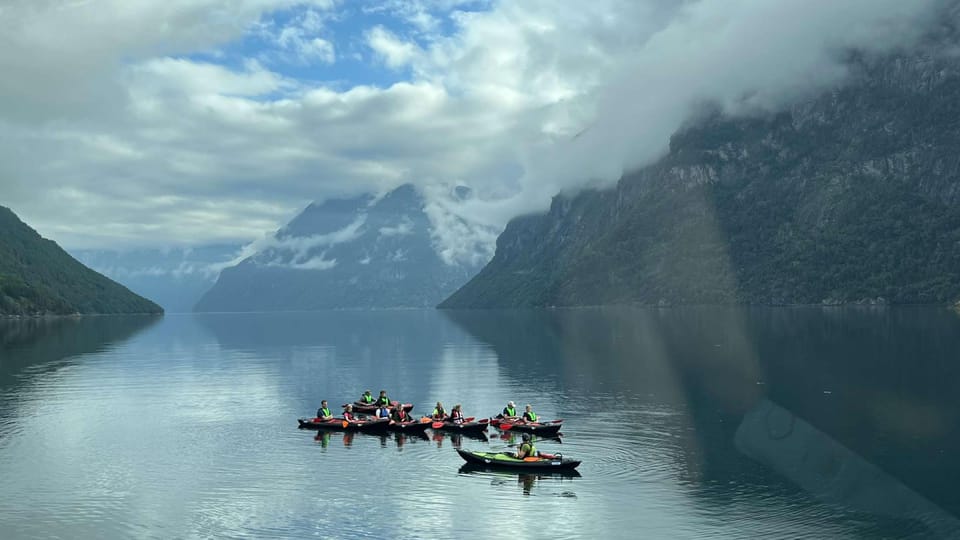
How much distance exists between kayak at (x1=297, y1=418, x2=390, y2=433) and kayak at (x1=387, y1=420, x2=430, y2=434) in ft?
2.74

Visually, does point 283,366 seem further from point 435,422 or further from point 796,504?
point 796,504

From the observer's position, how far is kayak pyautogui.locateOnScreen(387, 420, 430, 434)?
10269cm

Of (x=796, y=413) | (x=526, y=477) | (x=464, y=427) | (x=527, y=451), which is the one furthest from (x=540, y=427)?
(x=796, y=413)

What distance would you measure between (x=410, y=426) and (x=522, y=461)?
26049mm

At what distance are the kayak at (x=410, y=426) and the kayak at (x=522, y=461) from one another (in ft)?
65.4

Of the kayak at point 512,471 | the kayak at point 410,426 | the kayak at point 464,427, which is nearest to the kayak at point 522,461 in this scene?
the kayak at point 512,471

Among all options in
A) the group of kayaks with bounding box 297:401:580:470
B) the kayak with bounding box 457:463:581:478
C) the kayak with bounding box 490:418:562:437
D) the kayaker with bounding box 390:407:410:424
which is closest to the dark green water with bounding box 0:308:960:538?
the kayak with bounding box 457:463:581:478

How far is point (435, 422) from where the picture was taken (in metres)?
103

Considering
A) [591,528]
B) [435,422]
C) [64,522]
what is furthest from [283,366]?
[591,528]

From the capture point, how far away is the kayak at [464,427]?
335 feet

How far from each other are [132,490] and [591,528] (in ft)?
132

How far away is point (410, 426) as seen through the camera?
103m

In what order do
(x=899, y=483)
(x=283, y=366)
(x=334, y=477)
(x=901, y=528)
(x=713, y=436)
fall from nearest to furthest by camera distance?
(x=901, y=528)
(x=899, y=483)
(x=334, y=477)
(x=713, y=436)
(x=283, y=366)

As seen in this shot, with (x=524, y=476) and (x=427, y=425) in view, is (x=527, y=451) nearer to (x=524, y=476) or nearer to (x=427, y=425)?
(x=524, y=476)
